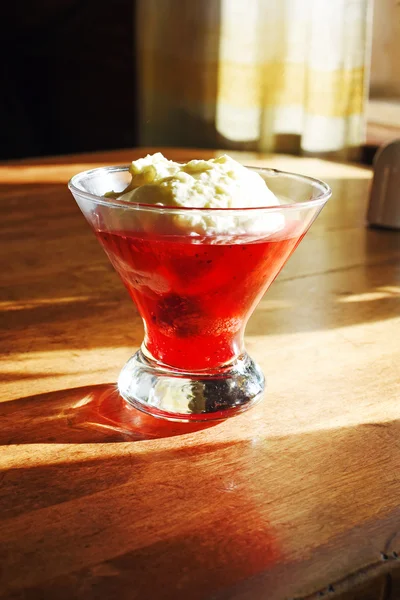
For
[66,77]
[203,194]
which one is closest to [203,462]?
[203,194]

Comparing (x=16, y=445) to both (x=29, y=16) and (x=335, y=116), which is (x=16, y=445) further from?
(x=29, y=16)

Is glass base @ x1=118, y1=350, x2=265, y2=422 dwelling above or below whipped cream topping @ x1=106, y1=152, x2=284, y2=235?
below

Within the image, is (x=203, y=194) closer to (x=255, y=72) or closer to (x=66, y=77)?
(x=255, y=72)

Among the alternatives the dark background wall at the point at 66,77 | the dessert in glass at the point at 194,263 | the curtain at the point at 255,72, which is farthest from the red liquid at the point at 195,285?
the dark background wall at the point at 66,77

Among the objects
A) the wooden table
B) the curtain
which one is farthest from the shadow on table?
the curtain

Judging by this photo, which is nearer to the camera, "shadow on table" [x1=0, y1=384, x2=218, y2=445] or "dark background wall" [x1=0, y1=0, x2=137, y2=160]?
"shadow on table" [x1=0, y1=384, x2=218, y2=445]

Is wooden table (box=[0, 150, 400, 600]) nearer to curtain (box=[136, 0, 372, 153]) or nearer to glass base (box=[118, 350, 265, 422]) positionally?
glass base (box=[118, 350, 265, 422])

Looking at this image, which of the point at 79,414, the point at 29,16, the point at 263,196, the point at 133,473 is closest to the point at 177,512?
the point at 133,473
